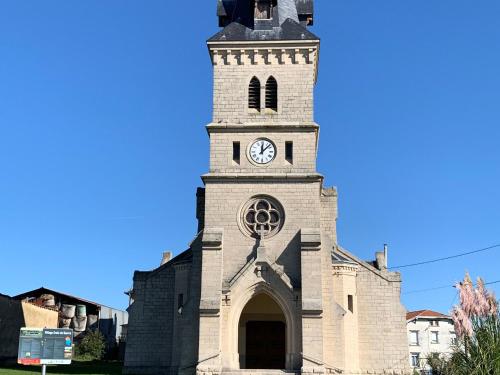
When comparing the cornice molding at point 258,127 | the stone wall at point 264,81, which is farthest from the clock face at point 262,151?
the stone wall at point 264,81

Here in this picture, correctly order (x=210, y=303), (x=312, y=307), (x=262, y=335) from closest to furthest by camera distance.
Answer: (x=312, y=307) < (x=210, y=303) < (x=262, y=335)

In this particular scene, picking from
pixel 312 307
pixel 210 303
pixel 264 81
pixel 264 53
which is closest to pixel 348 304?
pixel 312 307

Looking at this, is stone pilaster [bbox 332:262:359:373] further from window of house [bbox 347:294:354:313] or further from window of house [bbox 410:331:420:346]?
window of house [bbox 410:331:420:346]

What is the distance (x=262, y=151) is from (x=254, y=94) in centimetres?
320

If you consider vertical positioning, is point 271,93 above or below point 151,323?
above

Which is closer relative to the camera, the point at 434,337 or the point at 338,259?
the point at 338,259

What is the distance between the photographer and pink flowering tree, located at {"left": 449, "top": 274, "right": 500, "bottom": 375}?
14.0m

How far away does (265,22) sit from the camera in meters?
32.1

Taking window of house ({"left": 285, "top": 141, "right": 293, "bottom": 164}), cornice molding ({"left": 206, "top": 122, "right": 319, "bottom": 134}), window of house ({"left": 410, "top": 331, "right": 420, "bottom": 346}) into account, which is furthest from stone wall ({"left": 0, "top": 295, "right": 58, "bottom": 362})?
window of house ({"left": 410, "top": 331, "right": 420, "bottom": 346})

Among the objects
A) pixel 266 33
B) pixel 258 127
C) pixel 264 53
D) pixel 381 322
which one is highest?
pixel 266 33

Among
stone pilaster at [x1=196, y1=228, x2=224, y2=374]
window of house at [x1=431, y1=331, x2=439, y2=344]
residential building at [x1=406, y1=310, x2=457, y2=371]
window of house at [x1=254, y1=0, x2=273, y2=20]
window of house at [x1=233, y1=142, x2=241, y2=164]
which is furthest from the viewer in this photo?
window of house at [x1=431, y1=331, x2=439, y2=344]

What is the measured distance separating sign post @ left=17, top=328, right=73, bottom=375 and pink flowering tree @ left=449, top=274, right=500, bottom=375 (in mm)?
12457

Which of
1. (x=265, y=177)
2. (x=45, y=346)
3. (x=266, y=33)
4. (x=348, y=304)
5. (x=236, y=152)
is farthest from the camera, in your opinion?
(x=266, y=33)

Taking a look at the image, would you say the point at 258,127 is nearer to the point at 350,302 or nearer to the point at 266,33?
the point at 266,33
